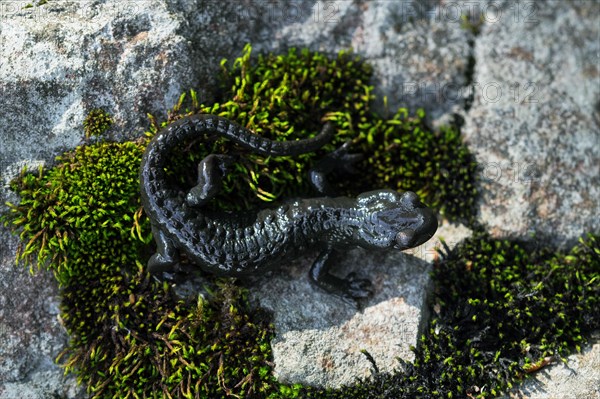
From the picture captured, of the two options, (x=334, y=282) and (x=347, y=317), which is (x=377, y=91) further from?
(x=347, y=317)

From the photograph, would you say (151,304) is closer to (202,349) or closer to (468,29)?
(202,349)

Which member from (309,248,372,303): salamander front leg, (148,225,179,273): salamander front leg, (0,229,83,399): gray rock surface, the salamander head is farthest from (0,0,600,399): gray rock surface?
(148,225,179,273): salamander front leg

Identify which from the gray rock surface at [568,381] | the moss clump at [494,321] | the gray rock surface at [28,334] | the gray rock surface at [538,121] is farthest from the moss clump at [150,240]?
the gray rock surface at [568,381]

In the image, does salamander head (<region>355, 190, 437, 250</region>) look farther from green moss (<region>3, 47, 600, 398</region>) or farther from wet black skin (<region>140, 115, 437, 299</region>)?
green moss (<region>3, 47, 600, 398</region>)

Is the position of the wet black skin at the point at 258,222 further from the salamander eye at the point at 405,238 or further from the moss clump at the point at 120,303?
the moss clump at the point at 120,303

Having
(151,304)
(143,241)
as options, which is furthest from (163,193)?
(151,304)

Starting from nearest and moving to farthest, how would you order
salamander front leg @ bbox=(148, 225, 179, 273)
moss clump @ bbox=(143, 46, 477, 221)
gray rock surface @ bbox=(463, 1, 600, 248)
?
salamander front leg @ bbox=(148, 225, 179, 273), moss clump @ bbox=(143, 46, 477, 221), gray rock surface @ bbox=(463, 1, 600, 248)
